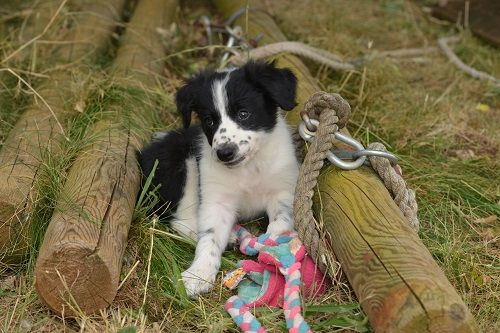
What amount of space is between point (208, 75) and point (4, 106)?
2047mm

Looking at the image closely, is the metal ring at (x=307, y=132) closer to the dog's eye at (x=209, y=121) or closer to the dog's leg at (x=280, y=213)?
the dog's leg at (x=280, y=213)

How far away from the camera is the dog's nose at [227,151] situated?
12.8ft

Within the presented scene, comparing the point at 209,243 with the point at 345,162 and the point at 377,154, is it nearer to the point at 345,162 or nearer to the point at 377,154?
the point at 345,162

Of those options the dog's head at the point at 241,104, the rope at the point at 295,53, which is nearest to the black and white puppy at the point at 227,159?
the dog's head at the point at 241,104

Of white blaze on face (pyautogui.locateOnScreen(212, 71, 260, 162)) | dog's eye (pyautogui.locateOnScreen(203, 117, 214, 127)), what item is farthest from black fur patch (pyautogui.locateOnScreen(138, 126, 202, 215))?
white blaze on face (pyautogui.locateOnScreen(212, 71, 260, 162))

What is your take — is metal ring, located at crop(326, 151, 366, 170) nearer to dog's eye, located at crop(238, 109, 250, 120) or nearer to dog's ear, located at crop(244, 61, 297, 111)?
dog's ear, located at crop(244, 61, 297, 111)

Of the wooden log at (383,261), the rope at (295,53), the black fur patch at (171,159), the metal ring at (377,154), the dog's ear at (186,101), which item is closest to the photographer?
the wooden log at (383,261)

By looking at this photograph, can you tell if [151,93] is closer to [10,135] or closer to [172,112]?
[172,112]

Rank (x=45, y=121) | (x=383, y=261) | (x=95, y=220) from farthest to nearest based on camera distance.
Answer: (x=45, y=121) → (x=95, y=220) → (x=383, y=261)

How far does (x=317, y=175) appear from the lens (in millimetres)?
3705

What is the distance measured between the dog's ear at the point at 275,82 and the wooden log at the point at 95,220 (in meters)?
0.97

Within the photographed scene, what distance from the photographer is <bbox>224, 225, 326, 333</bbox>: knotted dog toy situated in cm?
326

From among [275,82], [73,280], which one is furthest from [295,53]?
[73,280]

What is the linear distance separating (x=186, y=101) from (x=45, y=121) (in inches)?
44.8
